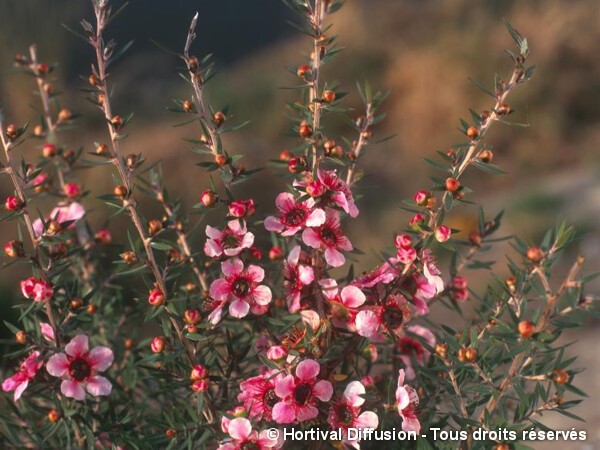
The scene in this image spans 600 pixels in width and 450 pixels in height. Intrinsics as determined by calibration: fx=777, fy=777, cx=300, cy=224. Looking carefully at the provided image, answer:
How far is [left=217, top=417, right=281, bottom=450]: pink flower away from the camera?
1.21 metres

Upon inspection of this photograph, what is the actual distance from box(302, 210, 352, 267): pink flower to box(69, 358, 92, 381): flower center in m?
0.42

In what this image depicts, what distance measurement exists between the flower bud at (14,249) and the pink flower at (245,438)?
0.44 metres

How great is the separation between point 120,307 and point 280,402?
70 cm

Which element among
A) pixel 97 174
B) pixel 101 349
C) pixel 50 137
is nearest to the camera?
pixel 101 349

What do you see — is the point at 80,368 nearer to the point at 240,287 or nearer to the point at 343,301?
the point at 240,287

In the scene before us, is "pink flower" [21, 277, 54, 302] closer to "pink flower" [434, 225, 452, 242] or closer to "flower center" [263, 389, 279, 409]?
"flower center" [263, 389, 279, 409]

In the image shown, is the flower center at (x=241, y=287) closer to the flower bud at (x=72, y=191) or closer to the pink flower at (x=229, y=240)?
the pink flower at (x=229, y=240)

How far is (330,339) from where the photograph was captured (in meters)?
1.33

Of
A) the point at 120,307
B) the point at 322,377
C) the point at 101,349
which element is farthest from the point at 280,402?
the point at 120,307

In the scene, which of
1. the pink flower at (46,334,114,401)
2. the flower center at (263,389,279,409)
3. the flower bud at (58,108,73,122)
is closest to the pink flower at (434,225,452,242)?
the flower center at (263,389,279,409)

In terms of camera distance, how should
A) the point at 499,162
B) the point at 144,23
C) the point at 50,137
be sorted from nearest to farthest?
the point at 50,137
the point at 499,162
the point at 144,23

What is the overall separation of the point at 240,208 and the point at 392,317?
313 mm

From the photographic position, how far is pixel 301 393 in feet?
4.00

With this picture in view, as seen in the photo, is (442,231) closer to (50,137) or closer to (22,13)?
(50,137)
